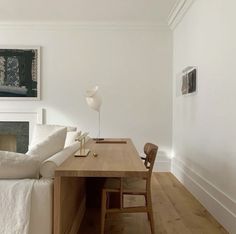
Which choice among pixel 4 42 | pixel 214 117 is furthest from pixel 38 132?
pixel 4 42

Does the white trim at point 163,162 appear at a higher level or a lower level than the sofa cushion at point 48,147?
lower

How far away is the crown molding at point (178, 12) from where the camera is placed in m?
4.42

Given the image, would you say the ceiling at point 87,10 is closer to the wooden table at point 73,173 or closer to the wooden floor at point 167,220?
the wooden floor at point 167,220

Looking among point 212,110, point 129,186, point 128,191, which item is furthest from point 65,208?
point 212,110

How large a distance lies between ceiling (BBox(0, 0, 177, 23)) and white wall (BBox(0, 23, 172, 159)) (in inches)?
11.9

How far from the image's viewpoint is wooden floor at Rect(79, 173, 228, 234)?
8.96 ft

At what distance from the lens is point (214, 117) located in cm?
318

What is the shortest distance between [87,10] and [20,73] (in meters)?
1.73

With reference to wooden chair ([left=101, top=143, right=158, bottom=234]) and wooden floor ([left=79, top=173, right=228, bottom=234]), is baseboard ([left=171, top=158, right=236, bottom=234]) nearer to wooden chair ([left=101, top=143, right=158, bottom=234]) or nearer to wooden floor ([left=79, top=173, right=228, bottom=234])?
wooden floor ([left=79, top=173, right=228, bottom=234])

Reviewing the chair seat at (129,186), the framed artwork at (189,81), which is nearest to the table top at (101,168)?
the chair seat at (129,186)

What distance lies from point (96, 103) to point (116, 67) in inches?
61.7

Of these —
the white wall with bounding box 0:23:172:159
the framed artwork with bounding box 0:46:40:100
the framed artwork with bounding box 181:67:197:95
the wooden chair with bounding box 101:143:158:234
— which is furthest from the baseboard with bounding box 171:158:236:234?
the framed artwork with bounding box 0:46:40:100

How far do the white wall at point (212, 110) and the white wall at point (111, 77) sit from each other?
98cm

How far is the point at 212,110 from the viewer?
3.25 metres
